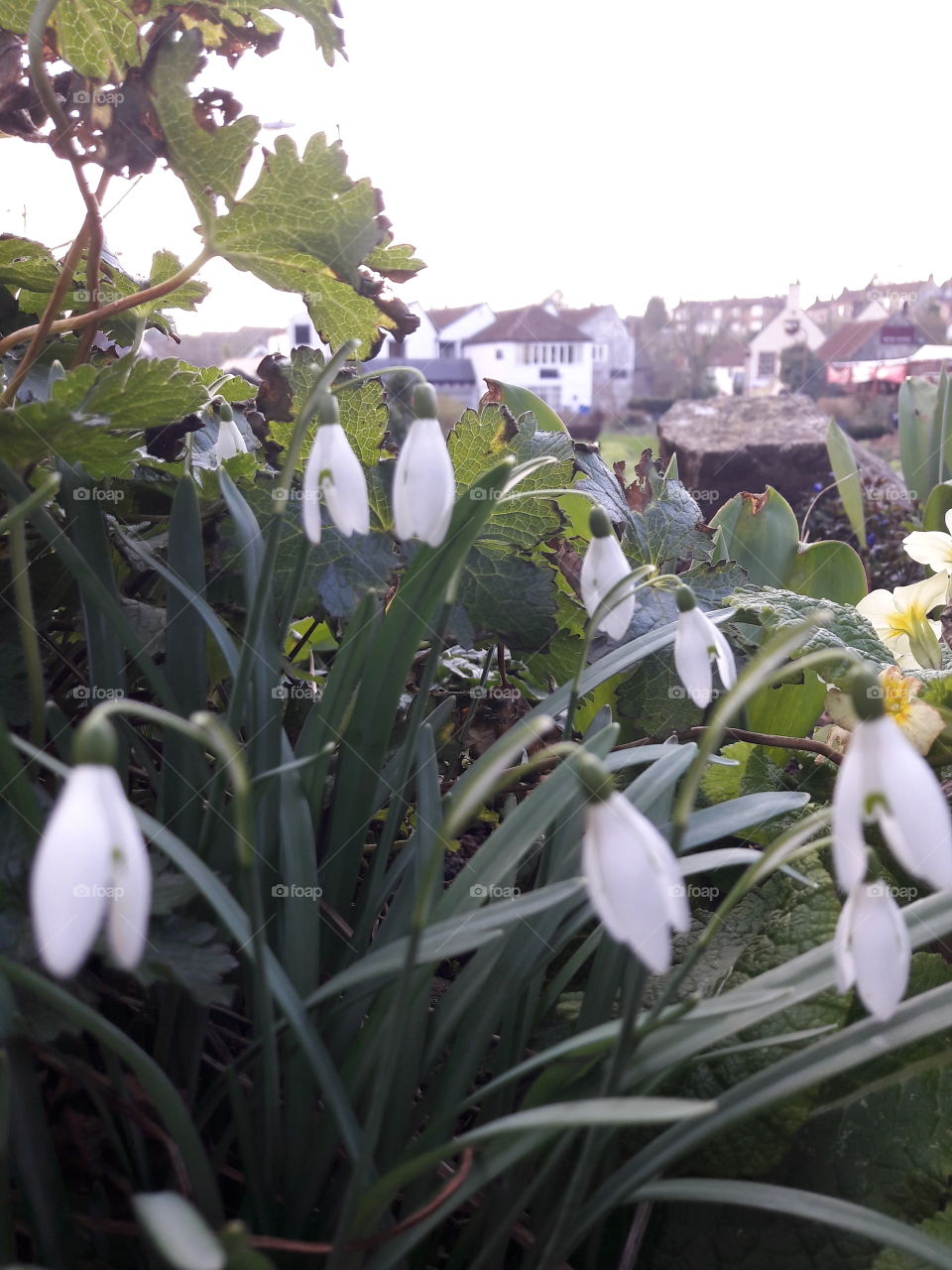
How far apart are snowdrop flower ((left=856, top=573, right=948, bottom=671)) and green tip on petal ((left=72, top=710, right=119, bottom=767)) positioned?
1.03 m

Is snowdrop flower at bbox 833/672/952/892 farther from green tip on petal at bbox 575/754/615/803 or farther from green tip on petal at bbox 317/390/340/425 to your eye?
green tip on petal at bbox 317/390/340/425

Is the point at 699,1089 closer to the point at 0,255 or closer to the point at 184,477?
the point at 184,477

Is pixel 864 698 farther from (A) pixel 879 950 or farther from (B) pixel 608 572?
(B) pixel 608 572

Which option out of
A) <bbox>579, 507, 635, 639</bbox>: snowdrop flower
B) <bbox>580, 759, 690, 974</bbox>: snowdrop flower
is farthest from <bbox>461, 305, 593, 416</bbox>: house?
<bbox>580, 759, 690, 974</bbox>: snowdrop flower

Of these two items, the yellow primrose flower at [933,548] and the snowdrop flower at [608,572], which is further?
the yellow primrose flower at [933,548]

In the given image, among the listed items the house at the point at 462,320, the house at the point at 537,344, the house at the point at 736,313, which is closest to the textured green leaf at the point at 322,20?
the house at the point at 736,313

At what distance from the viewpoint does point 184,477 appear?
0.84m

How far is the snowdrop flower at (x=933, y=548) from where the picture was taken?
1.28m

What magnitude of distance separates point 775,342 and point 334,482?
514cm

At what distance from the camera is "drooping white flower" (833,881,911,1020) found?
49cm

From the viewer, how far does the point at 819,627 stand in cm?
105

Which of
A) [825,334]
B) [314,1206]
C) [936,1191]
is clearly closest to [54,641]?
[314,1206]
